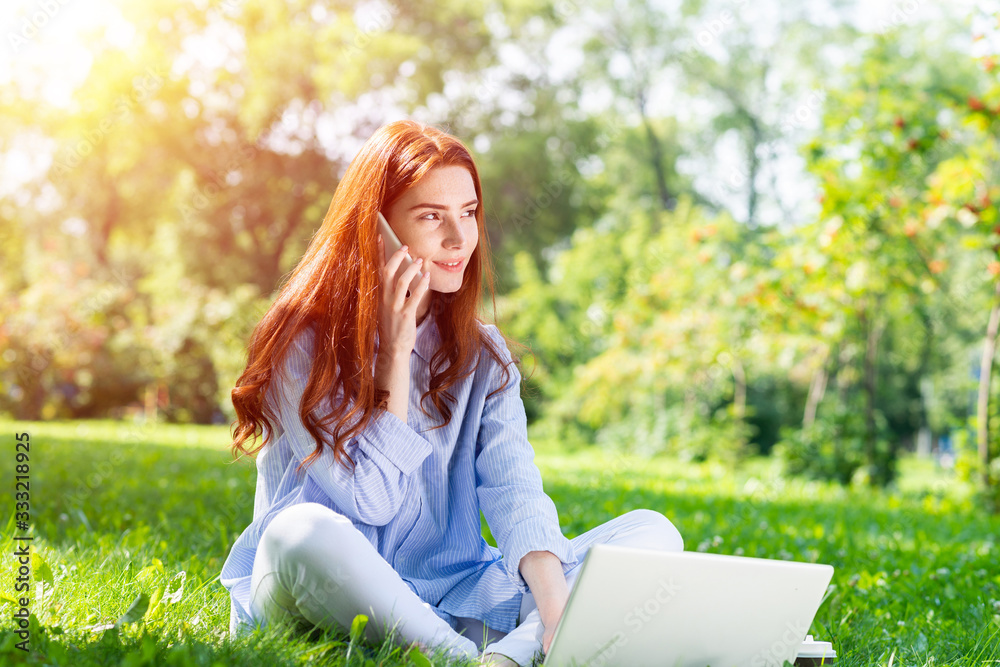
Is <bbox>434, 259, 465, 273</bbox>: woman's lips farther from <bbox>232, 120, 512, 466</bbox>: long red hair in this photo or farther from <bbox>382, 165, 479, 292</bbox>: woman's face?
<bbox>232, 120, 512, 466</bbox>: long red hair

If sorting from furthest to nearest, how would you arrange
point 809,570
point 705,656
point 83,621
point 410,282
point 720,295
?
point 720,295 → point 410,282 → point 83,621 → point 705,656 → point 809,570

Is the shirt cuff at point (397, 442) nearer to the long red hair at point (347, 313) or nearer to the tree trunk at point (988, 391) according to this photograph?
the long red hair at point (347, 313)

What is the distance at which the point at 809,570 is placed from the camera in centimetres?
144

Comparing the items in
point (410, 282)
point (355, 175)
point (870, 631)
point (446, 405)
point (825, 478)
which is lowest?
point (825, 478)

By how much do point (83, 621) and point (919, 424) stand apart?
21.8m

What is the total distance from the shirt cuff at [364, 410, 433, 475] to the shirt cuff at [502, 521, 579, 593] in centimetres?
28

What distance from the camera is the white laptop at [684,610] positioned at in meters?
1.39

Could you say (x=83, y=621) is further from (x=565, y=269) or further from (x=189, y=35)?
(x=189, y=35)

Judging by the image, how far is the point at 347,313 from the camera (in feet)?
6.06

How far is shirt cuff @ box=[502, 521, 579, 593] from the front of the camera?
1.72 meters

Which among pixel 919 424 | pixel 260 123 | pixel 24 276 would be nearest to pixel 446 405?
pixel 260 123

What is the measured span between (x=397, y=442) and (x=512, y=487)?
313mm

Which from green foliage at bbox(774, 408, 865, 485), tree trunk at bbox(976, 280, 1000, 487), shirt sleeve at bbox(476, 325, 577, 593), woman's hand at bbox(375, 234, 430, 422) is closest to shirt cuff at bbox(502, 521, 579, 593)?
shirt sleeve at bbox(476, 325, 577, 593)

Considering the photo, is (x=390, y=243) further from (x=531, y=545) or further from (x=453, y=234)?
(x=531, y=545)
